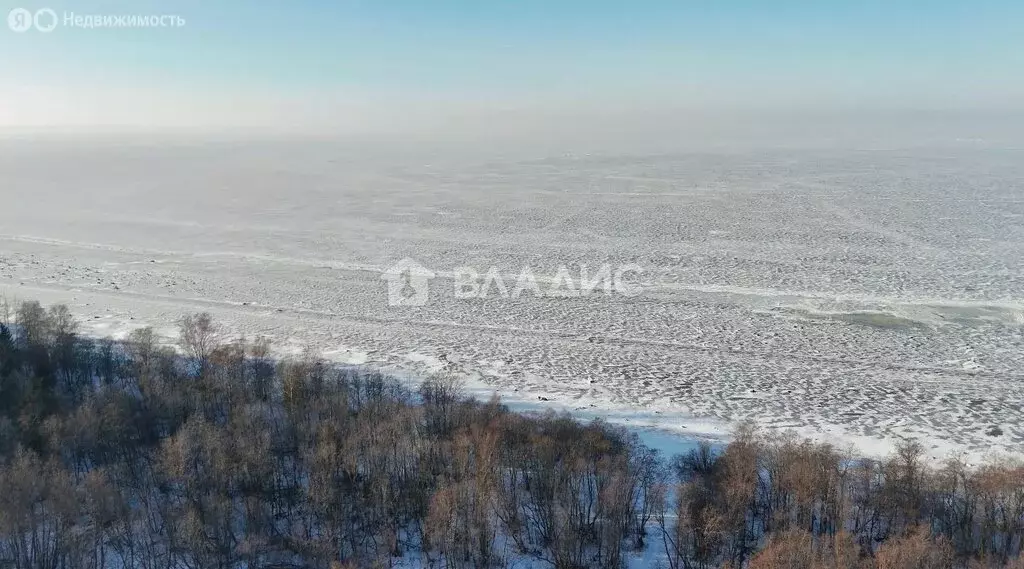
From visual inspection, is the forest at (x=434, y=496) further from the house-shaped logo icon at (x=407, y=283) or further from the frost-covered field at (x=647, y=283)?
the house-shaped logo icon at (x=407, y=283)

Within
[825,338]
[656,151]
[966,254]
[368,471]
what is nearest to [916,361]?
[825,338]

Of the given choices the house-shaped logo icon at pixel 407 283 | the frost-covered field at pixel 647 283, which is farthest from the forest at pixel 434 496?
the house-shaped logo icon at pixel 407 283

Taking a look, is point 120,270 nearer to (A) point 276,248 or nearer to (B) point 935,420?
(A) point 276,248

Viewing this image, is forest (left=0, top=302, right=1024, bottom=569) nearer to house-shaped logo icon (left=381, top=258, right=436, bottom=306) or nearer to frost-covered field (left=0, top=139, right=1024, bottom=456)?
frost-covered field (left=0, top=139, right=1024, bottom=456)

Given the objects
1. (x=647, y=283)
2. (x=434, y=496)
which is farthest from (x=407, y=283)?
(x=434, y=496)

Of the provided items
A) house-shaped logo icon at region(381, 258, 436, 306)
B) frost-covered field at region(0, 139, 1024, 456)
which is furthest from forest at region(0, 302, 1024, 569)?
house-shaped logo icon at region(381, 258, 436, 306)

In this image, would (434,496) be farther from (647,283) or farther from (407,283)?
(647,283)
